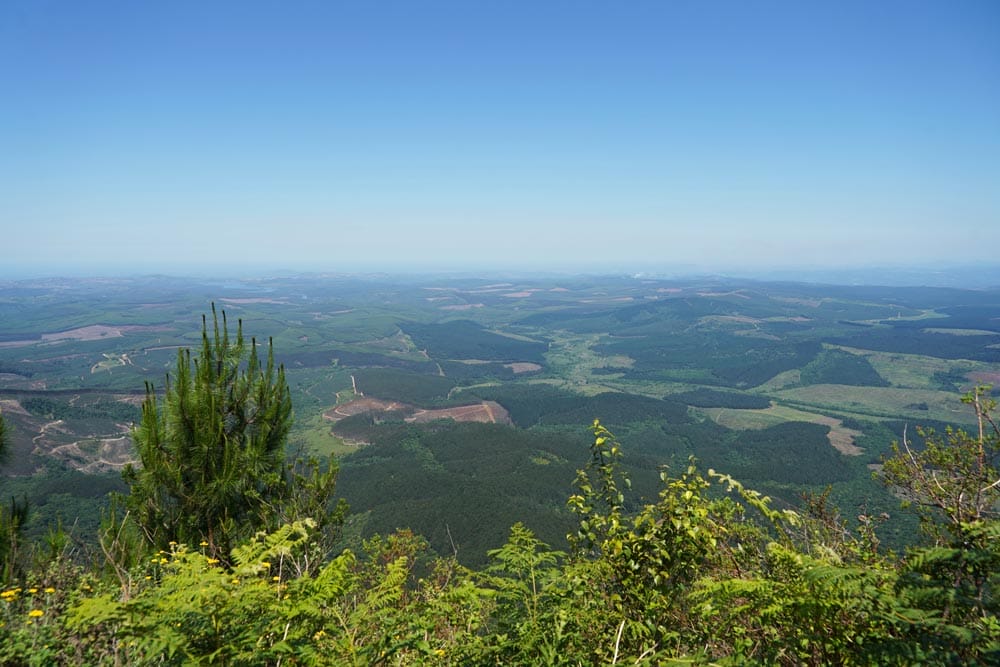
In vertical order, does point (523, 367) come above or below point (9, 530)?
below

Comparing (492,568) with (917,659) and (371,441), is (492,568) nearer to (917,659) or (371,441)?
(917,659)

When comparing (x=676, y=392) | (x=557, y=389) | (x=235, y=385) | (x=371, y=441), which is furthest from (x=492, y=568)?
(x=676, y=392)

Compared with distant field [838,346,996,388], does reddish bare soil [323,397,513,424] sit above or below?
below

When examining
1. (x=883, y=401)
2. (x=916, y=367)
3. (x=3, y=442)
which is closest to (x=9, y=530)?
(x=3, y=442)

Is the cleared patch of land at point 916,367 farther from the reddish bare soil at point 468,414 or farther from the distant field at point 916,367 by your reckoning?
the reddish bare soil at point 468,414

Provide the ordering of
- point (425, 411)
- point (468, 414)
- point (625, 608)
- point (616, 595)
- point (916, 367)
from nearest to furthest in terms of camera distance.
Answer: point (625, 608), point (616, 595), point (468, 414), point (425, 411), point (916, 367)

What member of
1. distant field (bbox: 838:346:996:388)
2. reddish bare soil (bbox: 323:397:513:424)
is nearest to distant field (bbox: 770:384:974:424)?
distant field (bbox: 838:346:996:388)

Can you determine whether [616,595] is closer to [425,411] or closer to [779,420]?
[425,411]

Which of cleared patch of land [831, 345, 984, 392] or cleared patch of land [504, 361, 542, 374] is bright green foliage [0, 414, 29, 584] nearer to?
cleared patch of land [504, 361, 542, 374]
